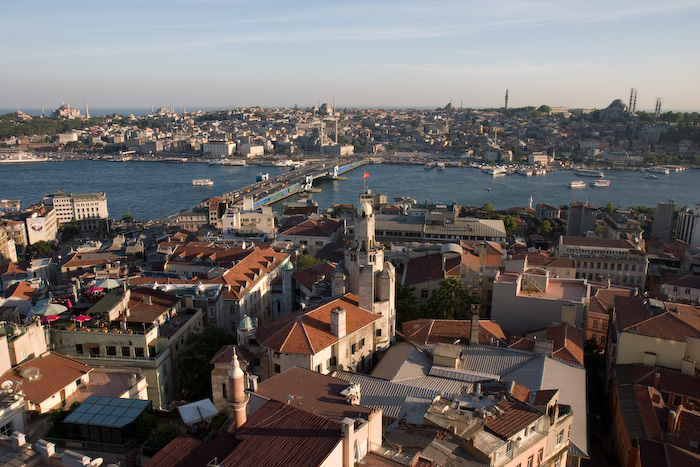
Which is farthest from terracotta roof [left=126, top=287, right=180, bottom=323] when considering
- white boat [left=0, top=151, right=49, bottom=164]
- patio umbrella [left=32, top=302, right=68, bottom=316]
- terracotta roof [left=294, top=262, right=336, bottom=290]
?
white boat [left=0, top=151, right=49, bottom=164]

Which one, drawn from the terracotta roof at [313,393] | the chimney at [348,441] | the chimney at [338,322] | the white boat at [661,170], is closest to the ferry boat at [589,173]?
the white boat at [661,170]

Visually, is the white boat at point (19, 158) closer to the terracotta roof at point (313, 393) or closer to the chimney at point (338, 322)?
the chimney at point (338, 322)

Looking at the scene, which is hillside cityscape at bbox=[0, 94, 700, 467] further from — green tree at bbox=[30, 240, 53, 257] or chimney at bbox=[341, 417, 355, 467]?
green tree at bbox=[30, 240, 53, 257]

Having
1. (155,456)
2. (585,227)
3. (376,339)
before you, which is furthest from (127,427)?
(585,227)

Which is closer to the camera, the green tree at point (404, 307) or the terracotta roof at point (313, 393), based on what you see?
the terracotta roof at point (313, 393)

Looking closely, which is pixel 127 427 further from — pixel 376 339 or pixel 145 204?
pixel 145 204

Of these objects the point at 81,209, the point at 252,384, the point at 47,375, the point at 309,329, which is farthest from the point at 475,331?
the point at 81,209

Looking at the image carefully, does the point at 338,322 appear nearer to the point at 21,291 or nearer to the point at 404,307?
the point at 404,307
